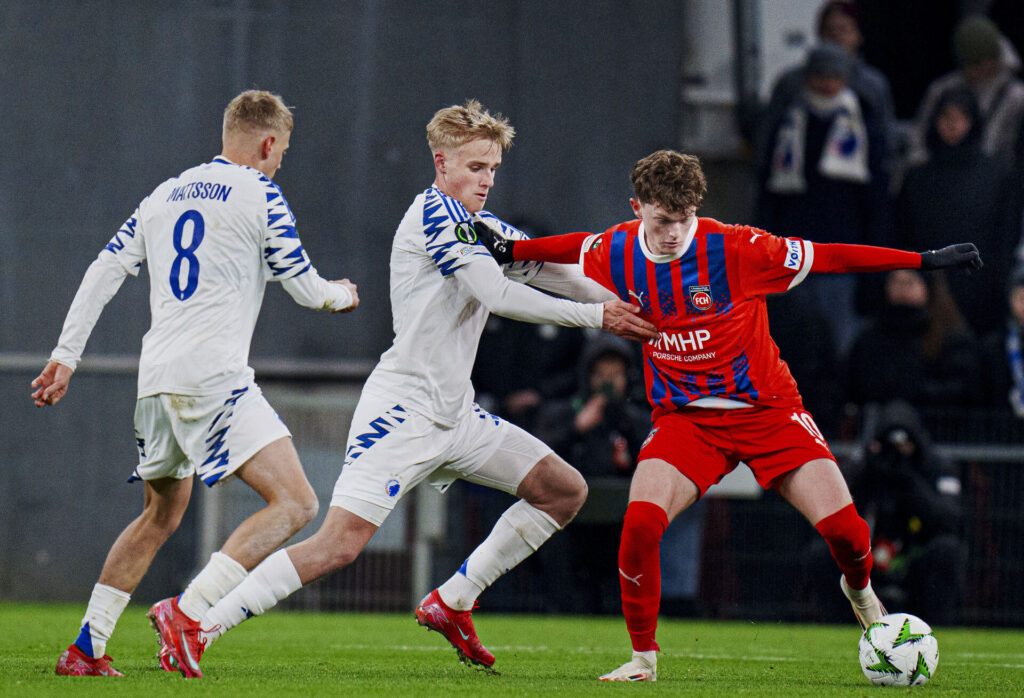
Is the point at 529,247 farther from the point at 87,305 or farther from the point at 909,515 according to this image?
the point at 909,515

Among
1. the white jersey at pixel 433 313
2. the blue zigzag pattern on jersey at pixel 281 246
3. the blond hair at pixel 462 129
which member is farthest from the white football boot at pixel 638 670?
the blond hair at pixel 462 129

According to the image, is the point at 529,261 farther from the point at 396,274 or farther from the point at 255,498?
the point at 255,498

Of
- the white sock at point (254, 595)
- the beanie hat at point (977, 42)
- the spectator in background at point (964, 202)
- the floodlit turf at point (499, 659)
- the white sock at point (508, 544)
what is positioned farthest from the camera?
the beanie hat at point (977, 42)

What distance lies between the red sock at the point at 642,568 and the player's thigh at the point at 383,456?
771 mm

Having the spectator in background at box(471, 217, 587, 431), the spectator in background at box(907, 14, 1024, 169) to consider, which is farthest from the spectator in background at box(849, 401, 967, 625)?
the spectator in background at box(907, 14, 1024, 169)

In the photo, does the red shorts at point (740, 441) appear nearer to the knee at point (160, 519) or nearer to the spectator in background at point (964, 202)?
the knee at point (160, 519)

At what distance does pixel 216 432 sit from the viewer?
5203 mm

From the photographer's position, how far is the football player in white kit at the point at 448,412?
517cm

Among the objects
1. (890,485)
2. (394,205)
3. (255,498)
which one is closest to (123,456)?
(255,498)

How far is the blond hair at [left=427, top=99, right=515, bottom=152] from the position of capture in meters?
5.47

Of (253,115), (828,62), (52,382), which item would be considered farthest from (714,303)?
(828,62)

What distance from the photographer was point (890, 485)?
9.55 meters

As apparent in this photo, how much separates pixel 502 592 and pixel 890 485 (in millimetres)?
2837

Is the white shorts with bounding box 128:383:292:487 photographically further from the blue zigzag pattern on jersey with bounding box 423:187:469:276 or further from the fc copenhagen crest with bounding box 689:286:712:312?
the fc copenhagen crest with bounding box 689:286:712:312
